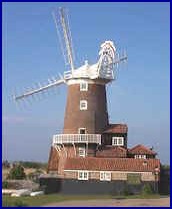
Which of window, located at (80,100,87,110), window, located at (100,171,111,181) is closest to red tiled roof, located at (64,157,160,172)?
window, located at (100,171,111,181)

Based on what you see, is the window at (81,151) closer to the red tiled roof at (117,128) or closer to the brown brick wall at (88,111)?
the brown brick wall at (88,111)

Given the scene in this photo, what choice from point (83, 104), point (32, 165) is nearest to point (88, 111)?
point (83, 104)

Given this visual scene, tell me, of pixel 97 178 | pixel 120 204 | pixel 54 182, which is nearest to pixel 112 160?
pixel 97 178

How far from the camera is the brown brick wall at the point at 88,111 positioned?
149 feet

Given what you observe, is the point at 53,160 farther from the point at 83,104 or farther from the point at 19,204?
the point at 19,204

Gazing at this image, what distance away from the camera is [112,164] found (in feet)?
136

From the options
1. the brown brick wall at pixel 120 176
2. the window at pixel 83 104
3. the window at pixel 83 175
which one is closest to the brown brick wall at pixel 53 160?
the window at pixel 83 104

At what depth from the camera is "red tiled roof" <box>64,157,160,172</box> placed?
40844 mm

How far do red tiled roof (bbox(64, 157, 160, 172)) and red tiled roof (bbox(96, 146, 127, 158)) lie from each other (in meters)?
1.90

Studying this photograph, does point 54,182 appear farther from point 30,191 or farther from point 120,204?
point 120,204

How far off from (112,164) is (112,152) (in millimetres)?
2888

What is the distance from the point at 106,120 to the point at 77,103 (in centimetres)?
289

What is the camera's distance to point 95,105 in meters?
45.8

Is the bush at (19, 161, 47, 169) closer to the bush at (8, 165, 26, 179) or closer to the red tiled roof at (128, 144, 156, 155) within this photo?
the bush at (8, 165, 26, 179)
